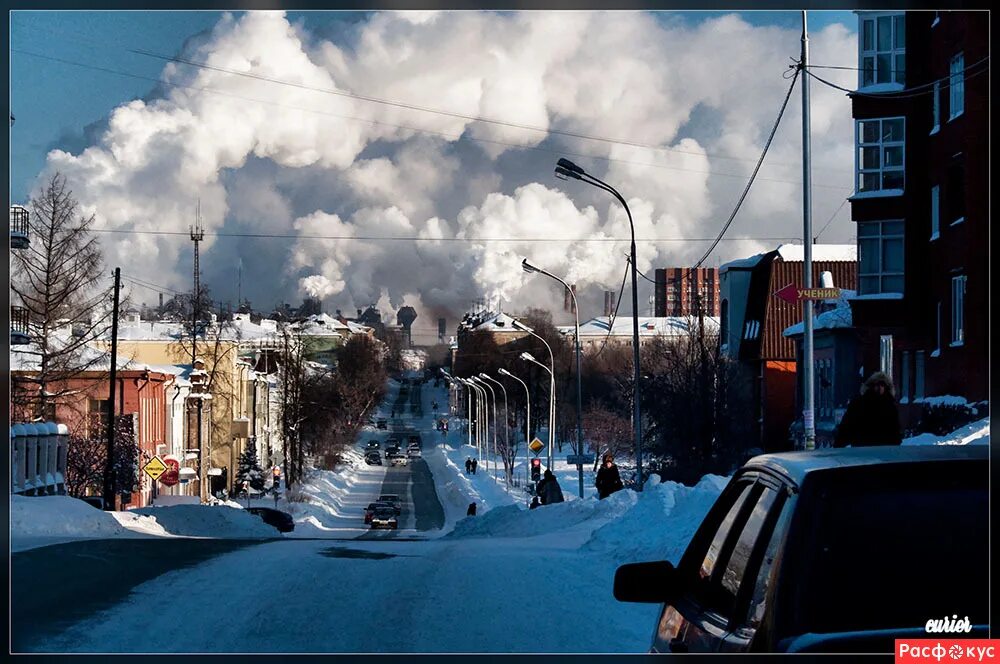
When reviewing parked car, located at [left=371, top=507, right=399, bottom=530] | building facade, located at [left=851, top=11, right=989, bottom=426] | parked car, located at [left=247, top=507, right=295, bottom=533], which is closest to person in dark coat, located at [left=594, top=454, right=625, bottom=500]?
building facade, located at [left=851, top=11, right=989, bottom=426]

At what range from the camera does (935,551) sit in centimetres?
355

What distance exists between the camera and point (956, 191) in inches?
1003

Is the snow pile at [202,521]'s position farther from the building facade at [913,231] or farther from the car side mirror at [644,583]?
the car side mirror at [644,583]

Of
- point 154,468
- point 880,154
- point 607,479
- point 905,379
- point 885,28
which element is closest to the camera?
point 885,28

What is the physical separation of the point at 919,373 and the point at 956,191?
420 cm

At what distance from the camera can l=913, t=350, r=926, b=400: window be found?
27.3 meters

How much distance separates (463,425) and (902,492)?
10399 cm

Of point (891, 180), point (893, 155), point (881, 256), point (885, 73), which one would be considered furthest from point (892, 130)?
point (881, 256)

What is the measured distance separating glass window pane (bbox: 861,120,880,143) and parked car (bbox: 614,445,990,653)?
26.1 m

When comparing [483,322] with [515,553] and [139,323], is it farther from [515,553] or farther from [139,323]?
[515,553]

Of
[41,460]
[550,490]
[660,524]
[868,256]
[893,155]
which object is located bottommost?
[550,490]

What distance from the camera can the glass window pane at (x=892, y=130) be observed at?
28.7m

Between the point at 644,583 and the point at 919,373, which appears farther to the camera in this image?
the point at 919,373

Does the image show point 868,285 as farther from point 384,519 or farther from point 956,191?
point 384,519
